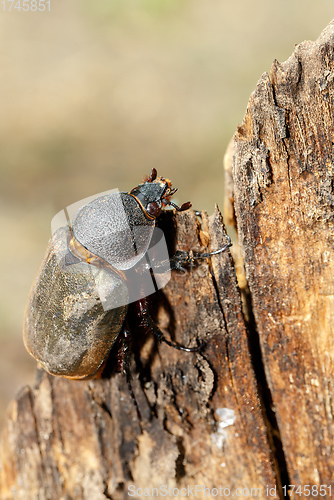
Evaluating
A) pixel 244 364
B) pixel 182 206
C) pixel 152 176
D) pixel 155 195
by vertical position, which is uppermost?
pixel 152 176

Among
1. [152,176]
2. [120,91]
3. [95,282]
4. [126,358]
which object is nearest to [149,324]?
[126,358]

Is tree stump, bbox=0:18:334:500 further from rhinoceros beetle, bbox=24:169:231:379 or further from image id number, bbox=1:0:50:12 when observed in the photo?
image id number, bbox=1:0:50:12

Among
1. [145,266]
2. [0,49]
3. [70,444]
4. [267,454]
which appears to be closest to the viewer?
[267,454]

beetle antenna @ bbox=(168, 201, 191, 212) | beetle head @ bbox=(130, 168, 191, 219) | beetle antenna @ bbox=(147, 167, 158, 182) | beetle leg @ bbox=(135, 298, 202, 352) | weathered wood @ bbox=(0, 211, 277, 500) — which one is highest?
beetle antenna @ bbox=(147, 167, 158, 182)

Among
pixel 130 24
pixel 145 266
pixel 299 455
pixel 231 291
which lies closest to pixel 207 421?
pixel 299 455

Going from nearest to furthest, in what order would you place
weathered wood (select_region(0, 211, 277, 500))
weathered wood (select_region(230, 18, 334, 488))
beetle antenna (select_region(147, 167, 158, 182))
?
weathered wood (select_region(230, 18, 334, 488)), weathered wood (select_region(0, 211, 277, 500)), beetle antenna (select_region(147, 167, 158, 182))

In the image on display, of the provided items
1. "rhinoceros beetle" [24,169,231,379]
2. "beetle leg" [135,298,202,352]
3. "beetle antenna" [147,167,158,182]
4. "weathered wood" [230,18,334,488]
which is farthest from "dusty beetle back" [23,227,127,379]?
"weathered wood" [230,18,334,488]

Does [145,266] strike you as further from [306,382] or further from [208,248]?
[306,382]

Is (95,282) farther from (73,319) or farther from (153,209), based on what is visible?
(153,209)
